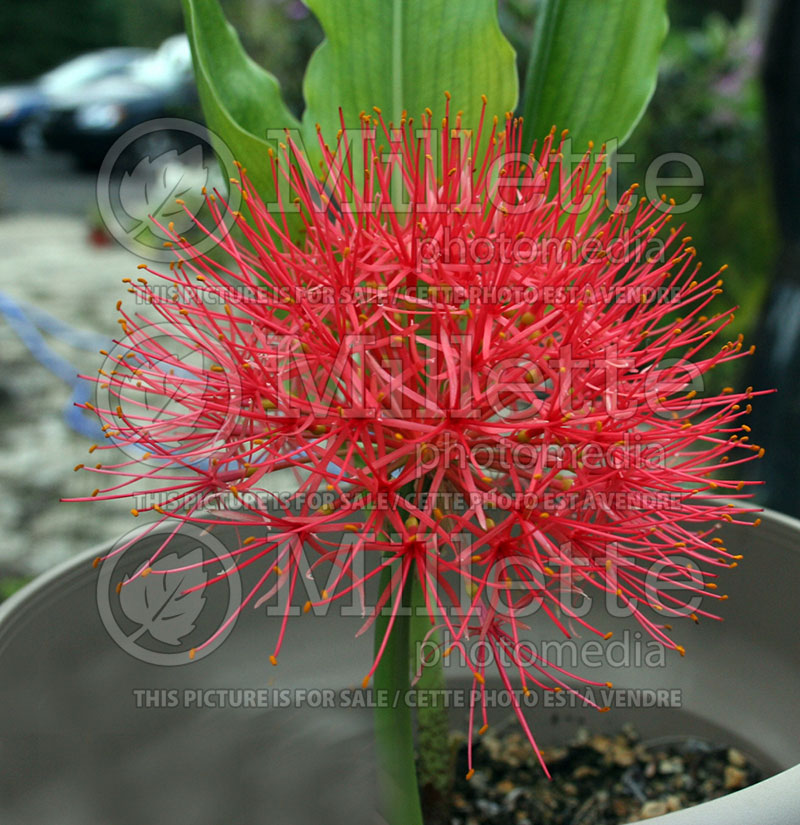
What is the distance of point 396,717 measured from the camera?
495 millimetres

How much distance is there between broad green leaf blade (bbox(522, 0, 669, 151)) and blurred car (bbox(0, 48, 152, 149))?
20.8ft

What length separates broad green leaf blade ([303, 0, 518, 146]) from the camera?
58cm

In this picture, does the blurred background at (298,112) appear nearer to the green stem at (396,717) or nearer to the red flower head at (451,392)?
the red flower head at (451,392)

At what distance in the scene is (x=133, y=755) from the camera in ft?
1.81

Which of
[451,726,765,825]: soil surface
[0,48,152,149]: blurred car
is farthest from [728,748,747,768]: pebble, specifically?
[0,48,152,149]: blurred car

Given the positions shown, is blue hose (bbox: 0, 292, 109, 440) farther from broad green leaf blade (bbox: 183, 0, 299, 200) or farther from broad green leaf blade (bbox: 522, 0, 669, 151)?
broad green leaf blade (bbox: 522, 0, 669, 151)

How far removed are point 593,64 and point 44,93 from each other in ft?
23.2

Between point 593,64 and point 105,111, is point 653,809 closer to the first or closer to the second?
point 593,64

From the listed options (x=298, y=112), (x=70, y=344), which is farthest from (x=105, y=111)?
(x=70, y=344)

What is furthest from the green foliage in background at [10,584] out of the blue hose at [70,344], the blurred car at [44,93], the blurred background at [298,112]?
the blurred car at [44,93]

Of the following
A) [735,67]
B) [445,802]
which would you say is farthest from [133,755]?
[735,67]

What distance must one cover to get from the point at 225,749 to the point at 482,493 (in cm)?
28

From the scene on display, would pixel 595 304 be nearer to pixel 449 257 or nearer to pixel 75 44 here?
pixel 449 257

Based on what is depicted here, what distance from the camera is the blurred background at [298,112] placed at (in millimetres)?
1074
